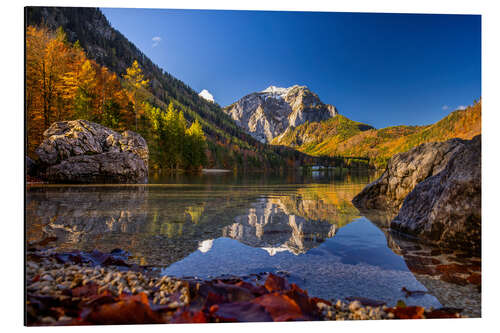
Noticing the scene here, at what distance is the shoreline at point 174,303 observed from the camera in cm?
263

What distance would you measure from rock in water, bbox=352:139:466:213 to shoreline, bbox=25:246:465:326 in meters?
6.79

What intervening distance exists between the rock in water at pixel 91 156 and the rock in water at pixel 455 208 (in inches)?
636

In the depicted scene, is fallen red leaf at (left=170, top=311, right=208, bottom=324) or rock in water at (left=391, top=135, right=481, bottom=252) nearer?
fallen red leaf at (left=170, top=311, right=208, bottom=324)

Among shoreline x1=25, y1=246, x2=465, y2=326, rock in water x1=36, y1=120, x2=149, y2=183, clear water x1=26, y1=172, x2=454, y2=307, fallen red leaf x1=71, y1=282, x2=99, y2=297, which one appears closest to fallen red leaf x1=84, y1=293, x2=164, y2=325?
shoreline x1=25, y1=246, x2=465, y2=326

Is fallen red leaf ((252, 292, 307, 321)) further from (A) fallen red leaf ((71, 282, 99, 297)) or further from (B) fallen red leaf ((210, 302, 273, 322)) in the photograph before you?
(A) fallen red leaf ((71, 282, 99, 297))

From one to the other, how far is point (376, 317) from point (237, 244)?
2.72 meters

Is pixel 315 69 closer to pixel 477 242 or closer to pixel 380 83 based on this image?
pixel 380 83

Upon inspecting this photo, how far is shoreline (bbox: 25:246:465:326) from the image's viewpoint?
8.64 ft

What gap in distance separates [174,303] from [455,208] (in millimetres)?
4814

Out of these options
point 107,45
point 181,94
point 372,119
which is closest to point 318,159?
point 372,119

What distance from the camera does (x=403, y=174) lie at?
9.47 m

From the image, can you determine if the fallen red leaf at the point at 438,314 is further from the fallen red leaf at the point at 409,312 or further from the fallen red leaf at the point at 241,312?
the fallen red leaf at the point at 241,312

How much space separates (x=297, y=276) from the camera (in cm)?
359

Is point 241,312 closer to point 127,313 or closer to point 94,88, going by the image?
point 127,313
